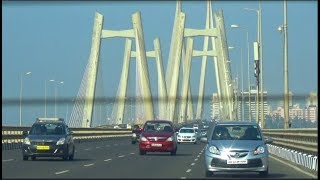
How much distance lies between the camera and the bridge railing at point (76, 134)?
168 ft

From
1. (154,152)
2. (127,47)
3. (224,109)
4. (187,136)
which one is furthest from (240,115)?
(154,152)

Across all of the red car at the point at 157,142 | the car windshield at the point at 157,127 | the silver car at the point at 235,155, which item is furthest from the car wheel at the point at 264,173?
the car windshield at the point at 157,127

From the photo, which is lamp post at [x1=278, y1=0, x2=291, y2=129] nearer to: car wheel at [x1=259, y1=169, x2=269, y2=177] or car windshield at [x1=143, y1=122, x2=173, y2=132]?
car windshield at [x1=143, y1=122, x2=173, y2=132]

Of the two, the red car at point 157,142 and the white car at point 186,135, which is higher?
the red car at point 157,142

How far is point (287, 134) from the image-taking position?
144 ft

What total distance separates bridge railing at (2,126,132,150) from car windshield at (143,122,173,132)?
8.51m

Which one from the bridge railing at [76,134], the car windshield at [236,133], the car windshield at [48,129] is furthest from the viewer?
the bridge railing at [76,134]

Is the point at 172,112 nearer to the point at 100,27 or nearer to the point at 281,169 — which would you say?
the point at 100,27

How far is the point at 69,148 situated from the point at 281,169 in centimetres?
1018

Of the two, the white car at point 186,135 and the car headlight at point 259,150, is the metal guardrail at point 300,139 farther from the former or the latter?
the white car at point 186,135

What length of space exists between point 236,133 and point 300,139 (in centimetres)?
1155

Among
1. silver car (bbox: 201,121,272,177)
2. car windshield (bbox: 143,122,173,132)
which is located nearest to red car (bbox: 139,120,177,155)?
car windshield (bbox: 143,122,173,132)

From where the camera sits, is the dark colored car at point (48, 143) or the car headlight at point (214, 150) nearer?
the car headlight at point (214, 150)

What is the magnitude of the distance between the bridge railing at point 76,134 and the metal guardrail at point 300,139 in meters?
14.3
